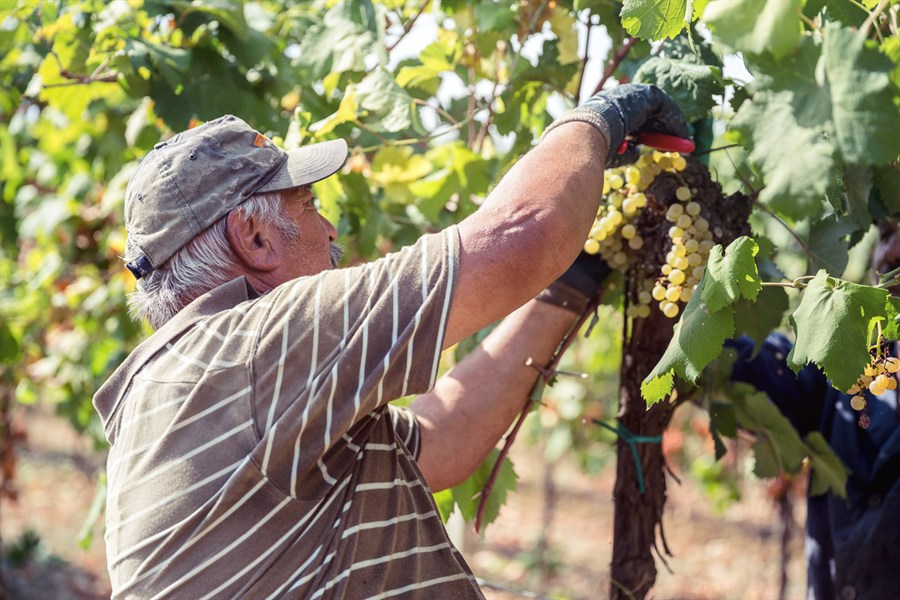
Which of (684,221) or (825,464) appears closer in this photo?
(684,221)

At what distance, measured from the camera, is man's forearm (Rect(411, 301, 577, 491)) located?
215cm

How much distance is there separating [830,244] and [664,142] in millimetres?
375

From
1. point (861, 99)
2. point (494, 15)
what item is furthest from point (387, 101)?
point (861, 99)

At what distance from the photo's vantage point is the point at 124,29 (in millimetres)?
2627

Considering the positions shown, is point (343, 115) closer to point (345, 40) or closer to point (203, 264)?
point (345, 40)

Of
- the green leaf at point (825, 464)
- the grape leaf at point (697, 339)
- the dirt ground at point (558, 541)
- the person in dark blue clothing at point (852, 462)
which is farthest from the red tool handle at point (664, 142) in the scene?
the dirt ground at point (558, 541)

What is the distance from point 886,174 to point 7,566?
6.46 m

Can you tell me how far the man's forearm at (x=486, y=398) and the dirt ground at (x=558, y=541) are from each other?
346cm

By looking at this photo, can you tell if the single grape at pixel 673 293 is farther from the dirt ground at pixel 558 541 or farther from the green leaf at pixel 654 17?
the dirt ground at pixel 558 541

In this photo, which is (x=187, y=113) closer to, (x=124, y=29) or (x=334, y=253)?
(x=124, y=29)

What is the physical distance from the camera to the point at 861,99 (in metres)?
1.13

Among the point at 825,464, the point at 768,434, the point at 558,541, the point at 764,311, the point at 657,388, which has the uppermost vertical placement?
the point at 657,388

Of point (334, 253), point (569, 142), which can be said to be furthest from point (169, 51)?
point (569, 142)

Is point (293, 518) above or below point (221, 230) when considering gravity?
below
